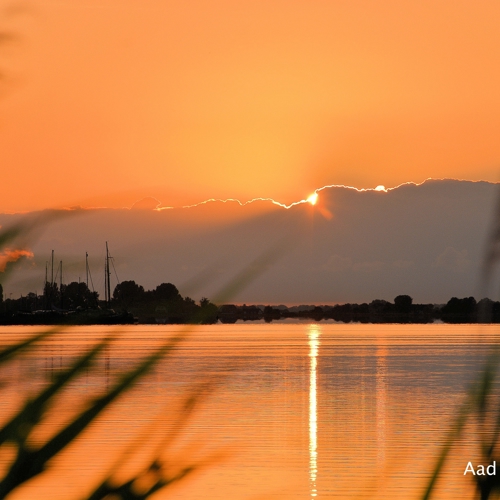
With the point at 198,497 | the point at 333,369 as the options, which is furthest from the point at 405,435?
the point at 333,369

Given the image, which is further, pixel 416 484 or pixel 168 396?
pixel 168 396

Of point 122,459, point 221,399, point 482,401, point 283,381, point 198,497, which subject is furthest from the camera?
point 283,381

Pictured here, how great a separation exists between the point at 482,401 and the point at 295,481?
23.3 metres

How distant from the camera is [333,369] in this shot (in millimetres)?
75312

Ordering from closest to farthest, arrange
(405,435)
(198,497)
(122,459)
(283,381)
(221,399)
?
(122,459), (198,497), (405,435), (221,399), (283,381)

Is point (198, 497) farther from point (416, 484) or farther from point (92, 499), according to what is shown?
point (92, 499)

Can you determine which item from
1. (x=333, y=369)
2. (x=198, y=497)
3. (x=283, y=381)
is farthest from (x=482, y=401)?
(x=333, y=369)

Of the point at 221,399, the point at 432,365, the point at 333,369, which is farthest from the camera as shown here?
the point at 432,365

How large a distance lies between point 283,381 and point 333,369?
16.1 metres

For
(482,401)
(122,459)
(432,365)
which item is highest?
(482,401)

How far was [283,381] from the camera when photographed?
59875 millimetres

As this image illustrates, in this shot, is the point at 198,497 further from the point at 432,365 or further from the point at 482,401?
the point at 432,365

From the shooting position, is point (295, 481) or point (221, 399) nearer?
point (295, 481)

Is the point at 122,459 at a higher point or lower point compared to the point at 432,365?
higher
